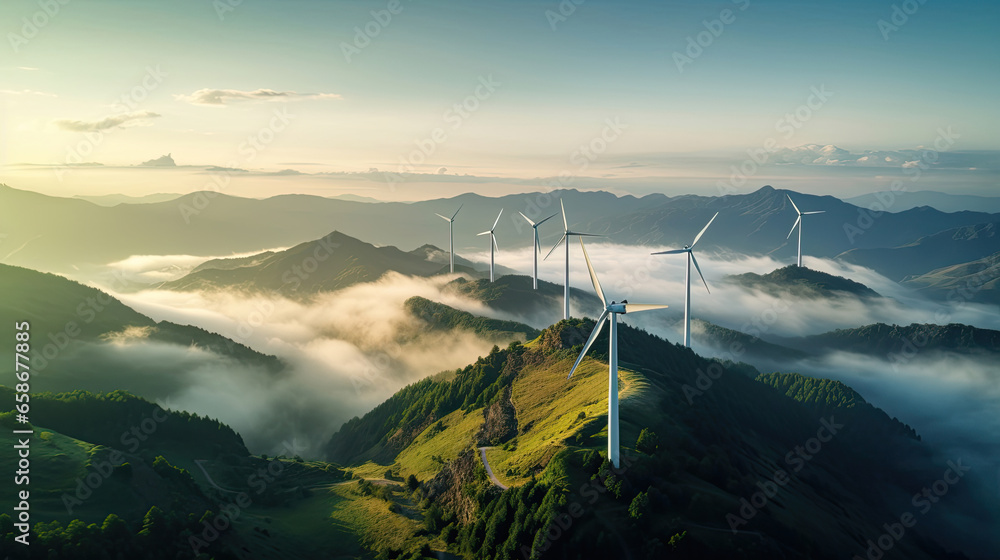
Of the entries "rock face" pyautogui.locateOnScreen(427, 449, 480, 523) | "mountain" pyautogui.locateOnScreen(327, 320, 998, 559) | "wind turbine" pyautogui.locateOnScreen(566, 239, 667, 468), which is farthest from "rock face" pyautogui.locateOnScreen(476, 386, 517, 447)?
"wind turbine" pyautogui.locateOnScreen(566, 239, 667, 468)

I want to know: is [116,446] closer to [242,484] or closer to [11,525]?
[242,484]

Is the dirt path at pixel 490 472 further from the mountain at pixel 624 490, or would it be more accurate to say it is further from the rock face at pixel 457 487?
the rock face at pixel 457 487

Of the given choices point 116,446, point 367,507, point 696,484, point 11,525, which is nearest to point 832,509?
point 696,484

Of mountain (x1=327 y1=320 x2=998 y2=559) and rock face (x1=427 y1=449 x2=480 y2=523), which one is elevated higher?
mountain (x1=327 y1=320 x2=998 y2=559)

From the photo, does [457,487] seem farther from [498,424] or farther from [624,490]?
[624,490]

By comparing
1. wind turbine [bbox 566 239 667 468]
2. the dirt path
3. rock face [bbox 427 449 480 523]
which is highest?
wind turbine [bbox 566 239 667 468]

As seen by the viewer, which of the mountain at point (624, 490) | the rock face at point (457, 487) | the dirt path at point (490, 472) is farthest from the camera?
the rock face at point (457, 487)

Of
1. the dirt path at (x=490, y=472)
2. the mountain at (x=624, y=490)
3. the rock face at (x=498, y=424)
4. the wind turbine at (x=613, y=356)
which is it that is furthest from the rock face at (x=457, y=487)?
the wind turbine at (x=613, y=356)

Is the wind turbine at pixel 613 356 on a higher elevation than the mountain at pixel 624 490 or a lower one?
higher

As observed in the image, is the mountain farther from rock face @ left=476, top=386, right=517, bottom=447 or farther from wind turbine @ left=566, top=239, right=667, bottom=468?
wind turbine @ left=566, top=239, right=667, bottom=468

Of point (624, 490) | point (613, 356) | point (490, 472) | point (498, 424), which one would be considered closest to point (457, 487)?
point (490, 472)
